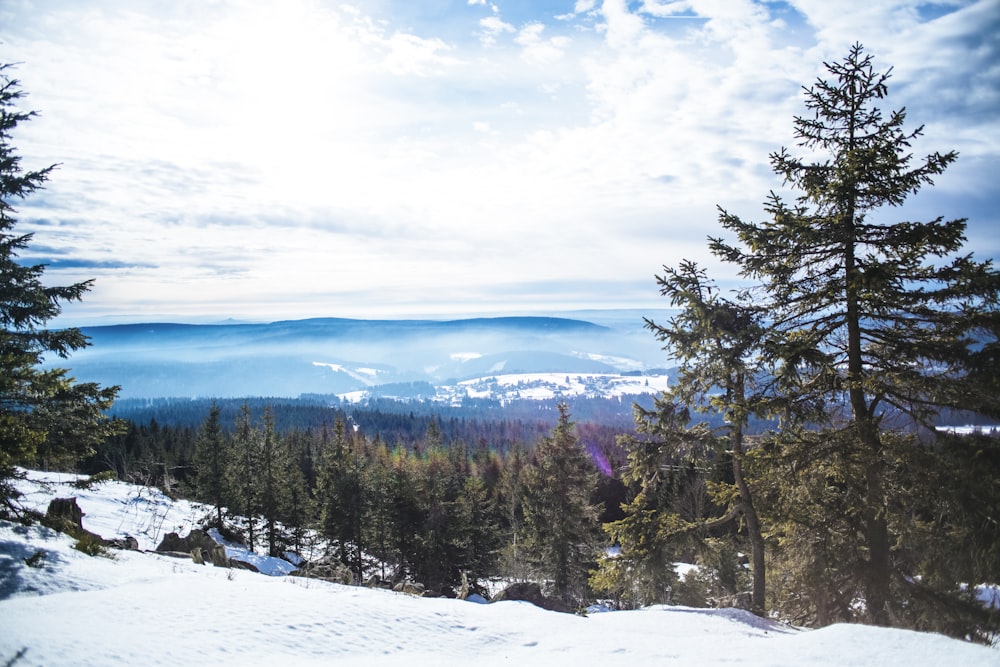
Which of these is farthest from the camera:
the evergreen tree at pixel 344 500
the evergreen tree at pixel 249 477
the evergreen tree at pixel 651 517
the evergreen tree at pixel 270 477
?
the evergreen tree at pixel 249 477

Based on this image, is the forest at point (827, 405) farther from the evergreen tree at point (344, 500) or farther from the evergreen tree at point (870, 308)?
the evergreen tree at point (344, 500)

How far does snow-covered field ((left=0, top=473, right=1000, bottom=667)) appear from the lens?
17.4 ft

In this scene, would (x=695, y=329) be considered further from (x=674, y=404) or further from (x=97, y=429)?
(x=97, y=429)

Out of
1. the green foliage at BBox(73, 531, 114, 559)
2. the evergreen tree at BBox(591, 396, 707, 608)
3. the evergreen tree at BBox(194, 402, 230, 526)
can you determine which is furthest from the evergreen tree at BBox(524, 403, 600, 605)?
the evergreen tree at BBox(194, 402, 230, 526)

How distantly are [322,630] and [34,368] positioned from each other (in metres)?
11.3

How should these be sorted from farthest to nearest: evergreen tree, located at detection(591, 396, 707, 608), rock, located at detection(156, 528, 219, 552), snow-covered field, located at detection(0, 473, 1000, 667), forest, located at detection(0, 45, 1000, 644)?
1. rock, located at detection(156, 528, 219, 552)
2. evergreen tree, located at detection(591, 396, 707, 608)
3. forest, located at detection(0, 45, 1000, 644)
4. snow-covered field, located at detection(0, 473, 1000, 667)

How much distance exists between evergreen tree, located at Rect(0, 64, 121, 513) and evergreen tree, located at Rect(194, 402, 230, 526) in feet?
93.9

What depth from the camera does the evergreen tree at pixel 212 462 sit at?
128 feet

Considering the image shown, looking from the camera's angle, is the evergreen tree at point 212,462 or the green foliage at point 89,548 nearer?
the green foliage at point 89,548

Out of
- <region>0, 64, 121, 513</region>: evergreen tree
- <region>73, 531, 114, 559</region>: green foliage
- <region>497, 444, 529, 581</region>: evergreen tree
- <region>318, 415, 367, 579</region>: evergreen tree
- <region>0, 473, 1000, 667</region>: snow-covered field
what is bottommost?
<region>497, 444, 529, 581</region>: evergreen tree

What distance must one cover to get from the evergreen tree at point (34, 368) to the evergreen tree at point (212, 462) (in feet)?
93.9

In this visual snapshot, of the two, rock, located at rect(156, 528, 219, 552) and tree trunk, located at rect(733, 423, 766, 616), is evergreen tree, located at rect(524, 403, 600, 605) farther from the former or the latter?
rock, located at rect(156, 528, 219, 552)

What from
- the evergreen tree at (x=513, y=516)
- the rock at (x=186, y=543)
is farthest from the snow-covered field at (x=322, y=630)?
the evergreen tree at (x=513, y=516)

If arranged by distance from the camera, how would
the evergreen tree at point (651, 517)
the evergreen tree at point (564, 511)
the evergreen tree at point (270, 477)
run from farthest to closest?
the evergreen tree at point (270, 477) → the evergreen tree at point (564, 511) → the evergreen tree at point (651, 517)
